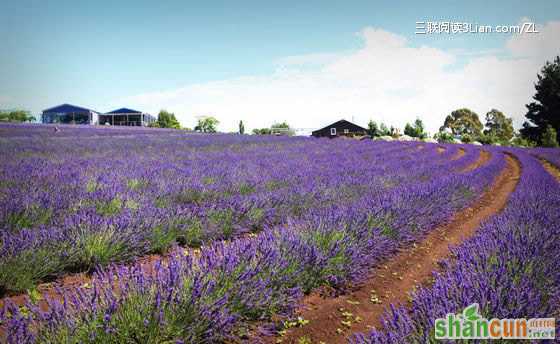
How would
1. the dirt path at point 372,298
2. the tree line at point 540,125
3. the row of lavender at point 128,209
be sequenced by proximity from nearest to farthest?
the dirt path at point 372,298 → the row of lavender at point 128,209 → the tree line at point 540,125

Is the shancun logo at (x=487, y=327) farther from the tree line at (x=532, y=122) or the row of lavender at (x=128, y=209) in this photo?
the tree line at (x=532, y=122)

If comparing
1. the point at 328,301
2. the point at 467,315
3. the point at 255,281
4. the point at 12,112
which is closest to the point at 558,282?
the point at 467,315

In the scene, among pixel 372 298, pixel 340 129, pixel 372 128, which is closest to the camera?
pixel 372 298

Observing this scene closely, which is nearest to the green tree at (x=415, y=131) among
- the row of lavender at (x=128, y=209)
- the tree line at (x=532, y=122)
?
the tree line at (x=532, y=122)

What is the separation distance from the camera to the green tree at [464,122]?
6450 cm

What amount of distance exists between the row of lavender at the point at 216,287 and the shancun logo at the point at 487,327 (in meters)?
0.94

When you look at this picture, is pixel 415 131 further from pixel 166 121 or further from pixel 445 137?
pixel 166 121

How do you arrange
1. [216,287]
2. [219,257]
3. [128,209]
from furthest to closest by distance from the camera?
[128,209] → [219,257] → [216,287]

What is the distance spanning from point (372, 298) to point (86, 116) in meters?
53.8

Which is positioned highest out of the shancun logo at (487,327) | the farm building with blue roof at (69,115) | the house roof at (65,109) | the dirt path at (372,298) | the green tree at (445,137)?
the house roof at (65,109)

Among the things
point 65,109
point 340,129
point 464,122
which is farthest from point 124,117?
point 464,122

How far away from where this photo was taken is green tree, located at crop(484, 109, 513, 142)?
60344 millimetres

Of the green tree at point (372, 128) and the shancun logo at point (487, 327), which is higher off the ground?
the green tree at point (372, 128)

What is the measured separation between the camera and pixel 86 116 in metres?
46.6
